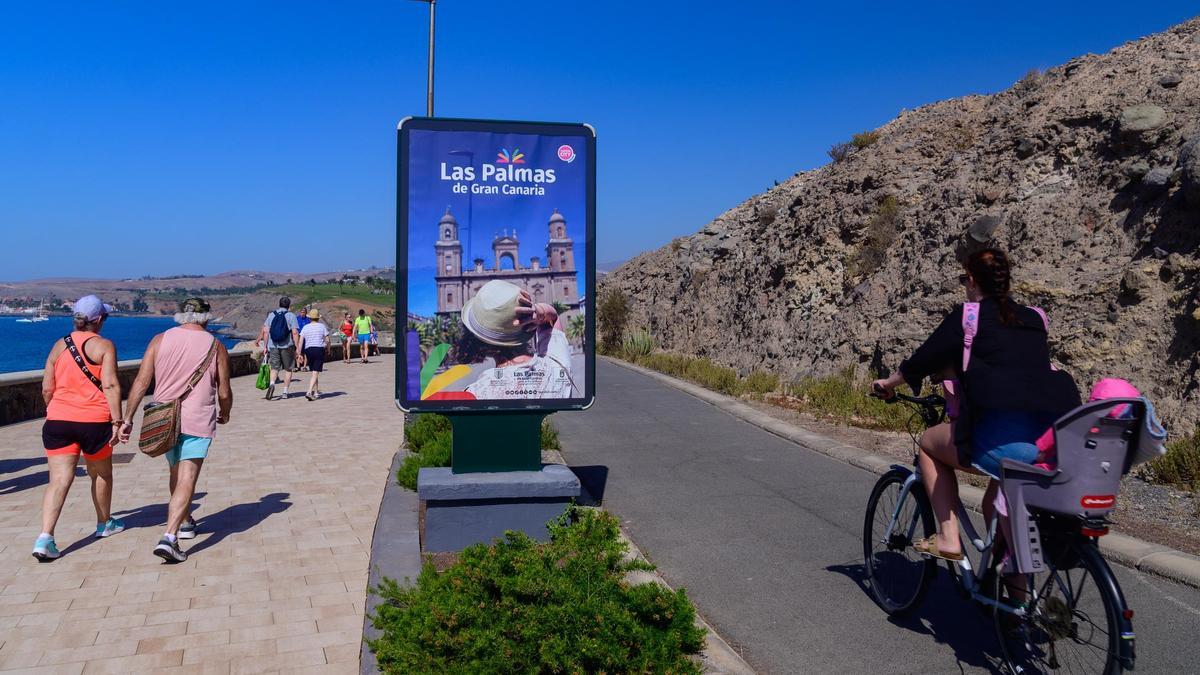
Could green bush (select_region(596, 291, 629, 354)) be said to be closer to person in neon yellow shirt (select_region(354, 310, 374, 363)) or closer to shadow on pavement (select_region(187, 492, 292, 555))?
person in neon yellow shirt (select_region(354, 310, 374, 363))

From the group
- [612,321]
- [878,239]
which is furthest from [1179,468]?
[612,321]

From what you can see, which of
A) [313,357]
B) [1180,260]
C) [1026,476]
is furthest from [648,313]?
[1026,476]

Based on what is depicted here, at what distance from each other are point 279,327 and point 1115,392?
15107mm

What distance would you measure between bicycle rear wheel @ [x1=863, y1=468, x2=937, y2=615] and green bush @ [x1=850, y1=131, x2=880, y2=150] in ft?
82.5

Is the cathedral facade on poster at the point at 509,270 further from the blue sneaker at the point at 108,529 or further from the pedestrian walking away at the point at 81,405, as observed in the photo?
the blue sneaker at the point at 108,529

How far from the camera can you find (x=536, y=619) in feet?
12.6

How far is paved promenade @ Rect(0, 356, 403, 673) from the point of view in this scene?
480 cm

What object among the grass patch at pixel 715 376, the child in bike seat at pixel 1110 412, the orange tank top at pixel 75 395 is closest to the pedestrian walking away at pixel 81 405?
the orange tank top at pixel 75 395

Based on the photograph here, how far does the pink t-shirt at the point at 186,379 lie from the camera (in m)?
6.66

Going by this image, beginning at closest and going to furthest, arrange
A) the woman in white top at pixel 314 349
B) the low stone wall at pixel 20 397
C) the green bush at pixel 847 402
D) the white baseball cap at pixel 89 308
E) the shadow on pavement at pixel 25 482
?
the white baseball cap at pixel 89 308, the shadow on pavement at pixel 25 482, the green bush at pixel 847 402, the low stone wall at pixel 20 397, the woman in white top at pixel 314 349

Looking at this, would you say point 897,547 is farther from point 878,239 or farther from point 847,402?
point 878,239

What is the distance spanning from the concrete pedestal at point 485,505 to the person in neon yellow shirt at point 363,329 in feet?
75.8

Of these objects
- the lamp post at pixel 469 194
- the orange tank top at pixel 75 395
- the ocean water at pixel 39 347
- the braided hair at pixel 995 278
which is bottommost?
the ocean water at pixel 39 347

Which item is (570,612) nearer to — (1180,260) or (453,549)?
(453,549)
